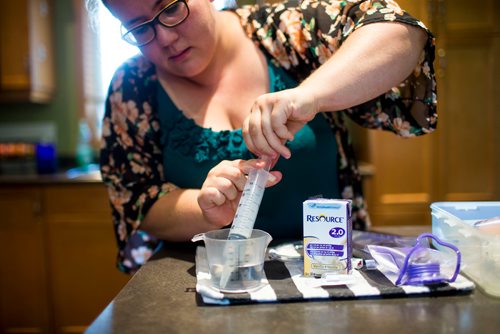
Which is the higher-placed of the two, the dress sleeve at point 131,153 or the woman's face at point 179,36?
the woman's face at point 179,36

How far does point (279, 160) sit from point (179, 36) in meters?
0.32

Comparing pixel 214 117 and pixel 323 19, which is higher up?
pixel 323 19

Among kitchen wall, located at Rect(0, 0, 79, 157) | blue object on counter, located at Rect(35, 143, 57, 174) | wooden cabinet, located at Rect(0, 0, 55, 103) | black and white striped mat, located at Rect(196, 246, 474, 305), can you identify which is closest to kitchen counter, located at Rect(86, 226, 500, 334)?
black and white striped mat, located at Rect(196, 246, 474, 305)

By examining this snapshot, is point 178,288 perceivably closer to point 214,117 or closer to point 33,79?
point 214,117

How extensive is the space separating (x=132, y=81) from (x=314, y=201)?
0.57 meters

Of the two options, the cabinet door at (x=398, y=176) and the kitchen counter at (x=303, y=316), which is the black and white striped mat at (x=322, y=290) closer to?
the kitchen counter at (x=303, y=316)

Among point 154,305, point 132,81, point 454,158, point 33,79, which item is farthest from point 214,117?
→ point 33,79

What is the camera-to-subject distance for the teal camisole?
38.8 inches

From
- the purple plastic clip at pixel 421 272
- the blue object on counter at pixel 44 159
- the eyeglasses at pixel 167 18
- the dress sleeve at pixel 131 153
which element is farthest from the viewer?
the blue object on counter at pixel 44 159

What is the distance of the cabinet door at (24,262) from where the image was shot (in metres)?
2.48

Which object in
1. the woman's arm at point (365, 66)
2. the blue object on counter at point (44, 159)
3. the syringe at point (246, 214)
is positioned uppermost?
the woman's arm at point (365, 66)

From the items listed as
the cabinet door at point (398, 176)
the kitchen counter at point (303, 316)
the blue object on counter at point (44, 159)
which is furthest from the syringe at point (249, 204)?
the blue object on counter at point (44, 159)

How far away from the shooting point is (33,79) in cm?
279

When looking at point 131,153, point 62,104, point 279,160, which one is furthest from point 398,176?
point 62,104
